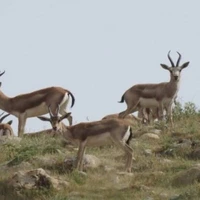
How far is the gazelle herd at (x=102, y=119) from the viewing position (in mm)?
17375

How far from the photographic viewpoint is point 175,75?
2245cm

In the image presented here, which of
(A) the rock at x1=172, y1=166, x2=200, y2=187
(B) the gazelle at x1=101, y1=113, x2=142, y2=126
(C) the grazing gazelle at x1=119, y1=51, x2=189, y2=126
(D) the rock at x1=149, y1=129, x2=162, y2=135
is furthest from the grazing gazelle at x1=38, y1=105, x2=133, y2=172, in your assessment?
(B) the gazelle at x1=101, y1=113, x2=142, y2=126

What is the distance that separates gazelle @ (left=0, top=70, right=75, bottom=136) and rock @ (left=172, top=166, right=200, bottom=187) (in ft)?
19.4

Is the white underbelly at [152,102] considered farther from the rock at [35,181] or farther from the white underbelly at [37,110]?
the rock at [35,181]

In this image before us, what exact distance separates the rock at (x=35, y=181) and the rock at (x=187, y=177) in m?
2.13

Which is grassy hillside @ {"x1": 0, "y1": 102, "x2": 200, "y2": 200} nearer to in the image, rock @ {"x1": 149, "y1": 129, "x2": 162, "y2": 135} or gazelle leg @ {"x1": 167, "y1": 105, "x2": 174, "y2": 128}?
rock @ {"x1": 149, "y1": 129, "x2": 162, "y2": 135}

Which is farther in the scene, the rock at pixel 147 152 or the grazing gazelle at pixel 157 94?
the grazing gazelle at pixel 157 94

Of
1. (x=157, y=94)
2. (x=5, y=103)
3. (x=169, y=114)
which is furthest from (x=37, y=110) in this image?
(x=169, y=114)

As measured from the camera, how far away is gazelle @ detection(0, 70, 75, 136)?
844 inches

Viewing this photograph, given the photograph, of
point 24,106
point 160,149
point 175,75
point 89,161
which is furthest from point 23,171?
point 175,75

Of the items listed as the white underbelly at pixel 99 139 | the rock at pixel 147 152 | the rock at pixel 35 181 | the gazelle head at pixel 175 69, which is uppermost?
the gazelle head at pixel 175 69

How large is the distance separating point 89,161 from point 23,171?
5.66 feet

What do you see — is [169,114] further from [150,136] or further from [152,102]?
[150,136]

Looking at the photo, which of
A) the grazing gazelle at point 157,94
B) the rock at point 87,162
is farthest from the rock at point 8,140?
the grazing gazelle at point 157,94
